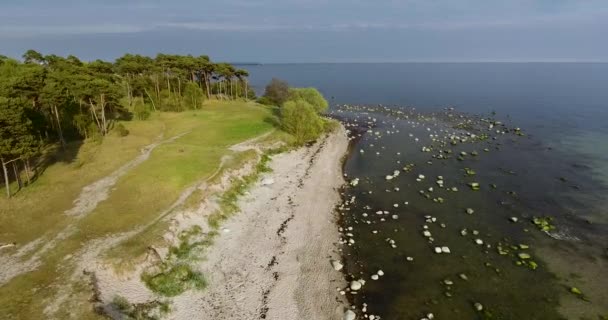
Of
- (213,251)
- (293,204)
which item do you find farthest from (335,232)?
(213,251)

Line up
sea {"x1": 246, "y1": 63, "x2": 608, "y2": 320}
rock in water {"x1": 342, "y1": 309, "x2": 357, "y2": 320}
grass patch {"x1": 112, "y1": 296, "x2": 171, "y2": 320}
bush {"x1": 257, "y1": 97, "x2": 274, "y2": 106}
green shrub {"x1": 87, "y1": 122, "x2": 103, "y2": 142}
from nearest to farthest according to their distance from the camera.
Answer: grass patch {"x1": 112, "y1": 296, "x2": 171, "y2": 320} < rock in water {"x1": 342, "y1": 309, "x2": 357, "y2": 320} < sea {"x1": 246, "y1": 63, "x2": 608, "y2": 320} < green shrub {"x1": 87, "y1": 122, "x2": 103, "y2": 142} < bush {"x1": 257, "y1": 97, "x2": 274, "y2": 106}

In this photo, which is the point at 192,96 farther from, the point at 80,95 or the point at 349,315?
the point at 349,315

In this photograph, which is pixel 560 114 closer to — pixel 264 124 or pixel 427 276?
pixel 264 124

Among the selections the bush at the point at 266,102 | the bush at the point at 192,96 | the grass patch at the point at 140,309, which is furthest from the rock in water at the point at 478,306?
the bush at the point at 266,102

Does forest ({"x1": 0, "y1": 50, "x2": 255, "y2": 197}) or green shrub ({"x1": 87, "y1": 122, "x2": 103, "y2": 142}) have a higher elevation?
forest ({"x1": 0, "y1": 50, "x2": 255, "y2": 197})

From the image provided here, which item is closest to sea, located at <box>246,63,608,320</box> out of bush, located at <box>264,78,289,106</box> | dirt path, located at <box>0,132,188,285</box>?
dirt path, located at <box>0,132,188,285</box>

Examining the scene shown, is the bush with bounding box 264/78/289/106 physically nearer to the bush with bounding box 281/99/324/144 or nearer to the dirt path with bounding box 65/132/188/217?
the bush with bounding box 281/99/324/144

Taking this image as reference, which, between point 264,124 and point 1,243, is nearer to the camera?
point 1,243
